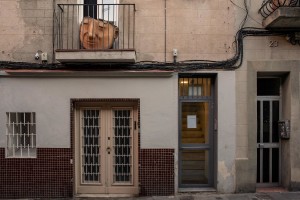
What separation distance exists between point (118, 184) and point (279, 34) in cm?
556

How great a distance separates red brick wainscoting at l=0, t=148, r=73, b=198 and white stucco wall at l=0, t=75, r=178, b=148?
0.27m

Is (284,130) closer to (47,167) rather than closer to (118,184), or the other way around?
(118,184)

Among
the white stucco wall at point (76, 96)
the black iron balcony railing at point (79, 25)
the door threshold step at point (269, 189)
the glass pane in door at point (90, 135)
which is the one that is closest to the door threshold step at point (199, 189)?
the white stucco wall at point (76, 96)

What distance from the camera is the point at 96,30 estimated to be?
7441 mm

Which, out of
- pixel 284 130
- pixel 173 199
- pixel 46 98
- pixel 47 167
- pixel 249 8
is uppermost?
pixel 249 8

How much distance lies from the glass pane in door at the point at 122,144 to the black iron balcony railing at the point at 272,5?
4.20 m

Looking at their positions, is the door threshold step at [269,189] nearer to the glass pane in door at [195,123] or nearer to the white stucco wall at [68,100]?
the glass pane in door at [195,123]

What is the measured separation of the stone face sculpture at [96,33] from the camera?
24.4 feet

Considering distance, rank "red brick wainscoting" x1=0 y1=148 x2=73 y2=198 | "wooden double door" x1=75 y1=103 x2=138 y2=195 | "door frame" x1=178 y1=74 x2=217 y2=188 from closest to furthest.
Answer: "red brick wainscoting" x1=0 y1=148 x2=73 y2=198
"wooden double door" x1=75 y1=103 x2=138 y2=195
"door frame" x1=178 y1=74 x2=217 y2=188

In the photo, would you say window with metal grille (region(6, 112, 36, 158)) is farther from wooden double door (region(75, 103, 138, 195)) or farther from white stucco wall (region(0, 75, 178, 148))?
wooden double door (region(75, 103, 138, 195))

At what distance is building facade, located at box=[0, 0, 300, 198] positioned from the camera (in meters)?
7.66

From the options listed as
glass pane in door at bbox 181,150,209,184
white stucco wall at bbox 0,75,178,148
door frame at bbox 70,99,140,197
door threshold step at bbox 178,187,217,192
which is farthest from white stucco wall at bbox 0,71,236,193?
door threshold step at bbox 178,187,217,192

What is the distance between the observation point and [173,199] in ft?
24.8

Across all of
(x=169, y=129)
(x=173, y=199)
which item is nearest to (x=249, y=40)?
(x=169, y=129)
